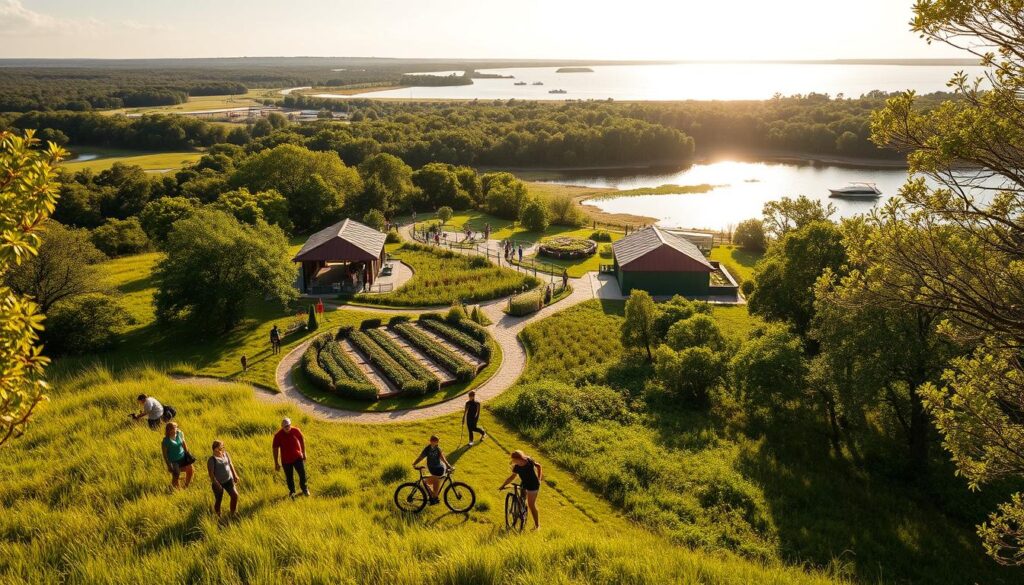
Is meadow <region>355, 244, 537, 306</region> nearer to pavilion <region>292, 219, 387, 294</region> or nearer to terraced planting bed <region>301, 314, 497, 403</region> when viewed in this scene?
pavilion <region>292, 219, 387, 294</region>

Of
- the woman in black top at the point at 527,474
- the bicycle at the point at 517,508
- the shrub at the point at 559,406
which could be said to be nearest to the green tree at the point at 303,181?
the shrub at the point at 559,406

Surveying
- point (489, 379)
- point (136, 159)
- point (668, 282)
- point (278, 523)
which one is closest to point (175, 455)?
point (278, 523)

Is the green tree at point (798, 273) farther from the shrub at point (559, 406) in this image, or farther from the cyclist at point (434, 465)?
the cyclist at point (434, 465)

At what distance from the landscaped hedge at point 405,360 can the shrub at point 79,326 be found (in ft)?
40.7

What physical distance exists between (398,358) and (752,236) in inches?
1378

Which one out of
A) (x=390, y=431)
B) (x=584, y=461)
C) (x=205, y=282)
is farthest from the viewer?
(x=205, y=282)

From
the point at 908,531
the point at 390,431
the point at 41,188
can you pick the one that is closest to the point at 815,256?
the point at 908,531

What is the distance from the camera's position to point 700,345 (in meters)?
24.0

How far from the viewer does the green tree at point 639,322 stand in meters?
26.0

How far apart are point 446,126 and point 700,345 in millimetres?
97271

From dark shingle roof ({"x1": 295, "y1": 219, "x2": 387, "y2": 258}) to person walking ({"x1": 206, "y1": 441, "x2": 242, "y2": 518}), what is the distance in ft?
81.1

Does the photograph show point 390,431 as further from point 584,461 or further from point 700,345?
point 700,345

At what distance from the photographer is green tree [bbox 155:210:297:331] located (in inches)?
1097

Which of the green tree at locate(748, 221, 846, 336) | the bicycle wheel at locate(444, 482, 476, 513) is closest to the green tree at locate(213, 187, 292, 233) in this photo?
the green tree at locate(748, 221, 846, 336)
